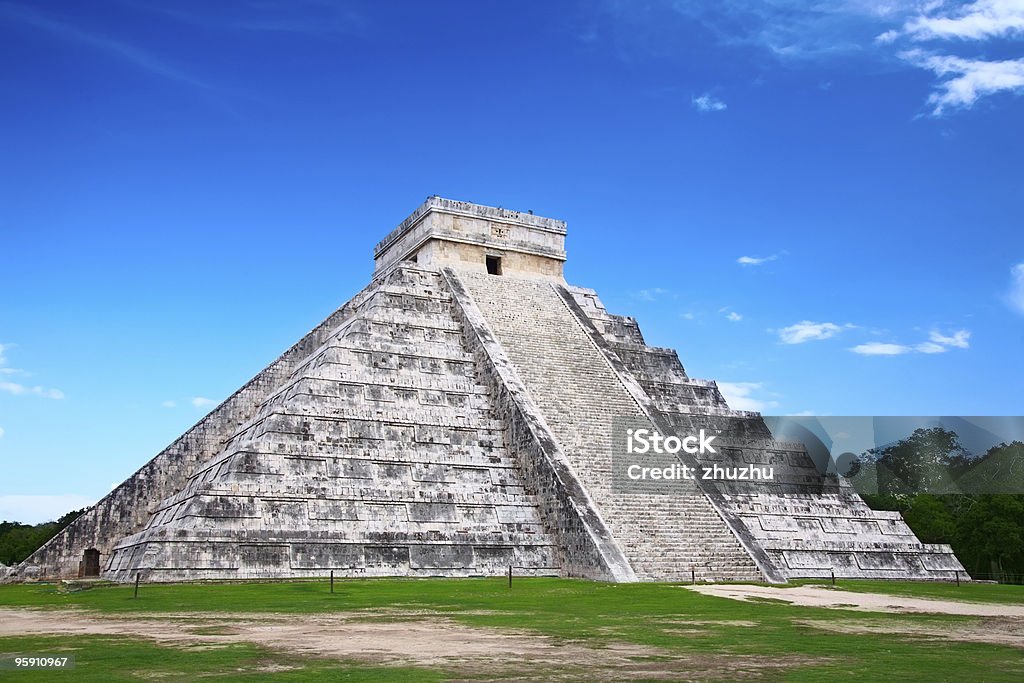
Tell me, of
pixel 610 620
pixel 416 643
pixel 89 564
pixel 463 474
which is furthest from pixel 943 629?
pixel 89 564

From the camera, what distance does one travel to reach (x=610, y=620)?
38.7 feet

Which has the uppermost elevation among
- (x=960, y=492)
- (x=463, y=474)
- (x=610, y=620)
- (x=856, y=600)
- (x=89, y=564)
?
(x=463, y=474)

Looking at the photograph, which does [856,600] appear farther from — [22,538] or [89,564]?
[22,538]

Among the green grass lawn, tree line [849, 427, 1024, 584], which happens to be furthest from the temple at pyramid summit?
tree line [849, 427, 1024, 584]

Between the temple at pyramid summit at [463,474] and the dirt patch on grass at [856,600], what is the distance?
1.82 m

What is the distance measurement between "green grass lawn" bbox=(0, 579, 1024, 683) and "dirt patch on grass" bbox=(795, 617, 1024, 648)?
0.07m

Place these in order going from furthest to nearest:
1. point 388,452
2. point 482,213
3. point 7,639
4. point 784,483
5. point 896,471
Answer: point 896,471 → point 482,213 → point 784,483 → point 388,452 → point 7,639

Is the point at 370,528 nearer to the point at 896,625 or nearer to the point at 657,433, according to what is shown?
the point at 657,433

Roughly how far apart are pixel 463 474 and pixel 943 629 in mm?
11322

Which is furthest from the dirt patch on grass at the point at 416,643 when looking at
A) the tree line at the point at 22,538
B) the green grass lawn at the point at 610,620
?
the tree line at the point at 22,538

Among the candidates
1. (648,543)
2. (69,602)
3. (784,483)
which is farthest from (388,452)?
(784,483)

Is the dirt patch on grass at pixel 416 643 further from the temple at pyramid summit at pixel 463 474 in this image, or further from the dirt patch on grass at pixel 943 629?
the temple at pyramid summit at pixel 463 474

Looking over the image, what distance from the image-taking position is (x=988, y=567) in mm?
33844

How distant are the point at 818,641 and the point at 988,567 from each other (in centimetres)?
2813
